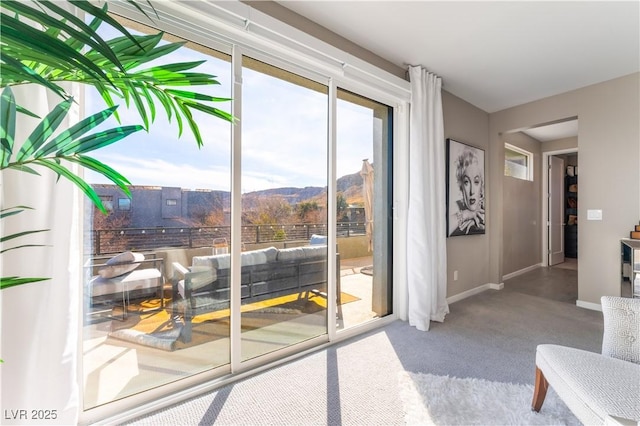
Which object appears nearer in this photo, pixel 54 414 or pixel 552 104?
pixel 54 414

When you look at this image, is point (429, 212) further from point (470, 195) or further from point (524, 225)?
point (524, 225)

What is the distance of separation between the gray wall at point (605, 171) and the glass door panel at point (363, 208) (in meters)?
2.38

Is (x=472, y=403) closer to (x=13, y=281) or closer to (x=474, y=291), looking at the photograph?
(x=13, y=281)

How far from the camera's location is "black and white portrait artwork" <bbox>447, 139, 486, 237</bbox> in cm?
341

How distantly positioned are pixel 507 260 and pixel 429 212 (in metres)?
2.77

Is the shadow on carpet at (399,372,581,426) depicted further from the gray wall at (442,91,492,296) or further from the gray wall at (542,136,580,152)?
the gray wall at (542,136,580,152)

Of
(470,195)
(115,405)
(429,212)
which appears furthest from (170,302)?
(470,195)

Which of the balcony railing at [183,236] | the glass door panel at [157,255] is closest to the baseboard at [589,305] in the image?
the balcony railing at [183,236]

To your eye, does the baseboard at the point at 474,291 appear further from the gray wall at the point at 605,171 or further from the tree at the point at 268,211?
the tree at the point at 268,211

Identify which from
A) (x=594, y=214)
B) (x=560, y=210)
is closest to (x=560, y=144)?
(x=560, y=210)

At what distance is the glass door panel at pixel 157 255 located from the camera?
1.56 meters

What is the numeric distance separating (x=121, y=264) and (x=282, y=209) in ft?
3.46

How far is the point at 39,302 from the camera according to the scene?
1248 millimetres

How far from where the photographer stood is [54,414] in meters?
1.28
